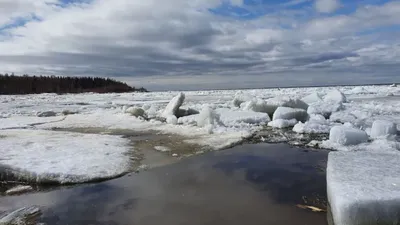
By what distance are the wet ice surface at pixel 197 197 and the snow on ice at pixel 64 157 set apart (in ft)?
0.94

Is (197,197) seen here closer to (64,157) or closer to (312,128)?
(64,157)

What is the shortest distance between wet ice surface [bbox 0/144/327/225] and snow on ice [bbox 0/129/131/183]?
0.29 m

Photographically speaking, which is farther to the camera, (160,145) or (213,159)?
(160,145)

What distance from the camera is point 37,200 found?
8.80 feet

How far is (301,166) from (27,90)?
46.5m

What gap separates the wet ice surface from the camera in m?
2.26

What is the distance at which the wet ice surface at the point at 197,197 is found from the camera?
2.26m

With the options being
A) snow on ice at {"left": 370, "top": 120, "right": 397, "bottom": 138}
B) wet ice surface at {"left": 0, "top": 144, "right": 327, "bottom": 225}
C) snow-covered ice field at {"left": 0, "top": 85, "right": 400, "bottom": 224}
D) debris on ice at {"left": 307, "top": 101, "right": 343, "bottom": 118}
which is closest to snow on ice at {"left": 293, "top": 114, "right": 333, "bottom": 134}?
snow-covered ice field at {"left": 0, "top": 85, "right": 400, "bottom": 224}

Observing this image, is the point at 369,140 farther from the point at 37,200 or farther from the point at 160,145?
the point at 37,200

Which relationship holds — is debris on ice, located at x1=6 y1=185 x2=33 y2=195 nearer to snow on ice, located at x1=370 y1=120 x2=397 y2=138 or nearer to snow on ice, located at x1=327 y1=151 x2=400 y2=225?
snow on ice, located at x1=327 y1=151 x2=400 y2=225

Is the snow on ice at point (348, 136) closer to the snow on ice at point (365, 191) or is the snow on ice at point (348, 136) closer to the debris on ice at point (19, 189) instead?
the snow on ice at point (365, 191)

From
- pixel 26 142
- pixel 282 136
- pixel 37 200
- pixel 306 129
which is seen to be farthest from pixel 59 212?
pixel 306 129

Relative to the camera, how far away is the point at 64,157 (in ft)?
12.6

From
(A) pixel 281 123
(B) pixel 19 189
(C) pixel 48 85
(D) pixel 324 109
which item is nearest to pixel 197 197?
(B) pixel 19 189
